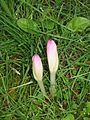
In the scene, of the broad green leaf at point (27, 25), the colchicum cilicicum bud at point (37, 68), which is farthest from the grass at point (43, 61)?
the colchicum cilicicum bud at point (37, 68)

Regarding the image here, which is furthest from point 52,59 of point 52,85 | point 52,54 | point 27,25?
point 27,25

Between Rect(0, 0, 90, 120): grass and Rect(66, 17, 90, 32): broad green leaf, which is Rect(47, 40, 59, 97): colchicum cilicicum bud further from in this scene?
Rect(66, 17, 90, 32): broad green leaf

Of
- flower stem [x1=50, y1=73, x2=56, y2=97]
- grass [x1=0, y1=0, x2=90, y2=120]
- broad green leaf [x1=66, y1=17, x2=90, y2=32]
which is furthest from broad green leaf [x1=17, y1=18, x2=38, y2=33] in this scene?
flower stem [x1=50, y1=73, x2=56, y2=97]

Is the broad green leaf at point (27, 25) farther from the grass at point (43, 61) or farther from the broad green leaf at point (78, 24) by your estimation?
the broad green leaf at point (78, 24)

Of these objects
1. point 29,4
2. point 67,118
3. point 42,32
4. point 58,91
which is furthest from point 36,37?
point 67,118

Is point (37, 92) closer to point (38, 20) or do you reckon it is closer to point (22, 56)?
point (22, 56)

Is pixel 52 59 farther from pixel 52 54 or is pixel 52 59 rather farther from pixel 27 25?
pixel 27 25
